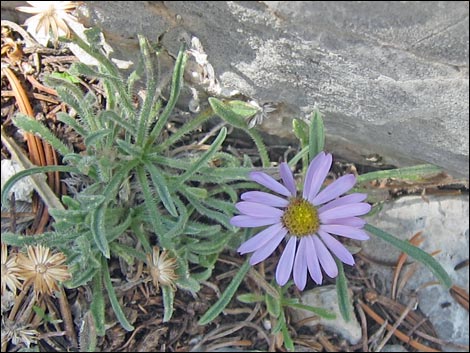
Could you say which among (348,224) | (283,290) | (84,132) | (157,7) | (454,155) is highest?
(157,7)

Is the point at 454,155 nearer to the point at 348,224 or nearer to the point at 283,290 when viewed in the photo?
the point at 348,224

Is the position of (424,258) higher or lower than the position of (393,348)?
higher

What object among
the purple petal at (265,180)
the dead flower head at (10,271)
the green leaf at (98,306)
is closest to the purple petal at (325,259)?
the purple petal at (265,180)

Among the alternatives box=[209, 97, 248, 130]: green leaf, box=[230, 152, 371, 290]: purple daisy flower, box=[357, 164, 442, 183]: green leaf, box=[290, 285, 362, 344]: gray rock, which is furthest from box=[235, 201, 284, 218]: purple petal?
box=[290, 285, 362, 344]: gray rock

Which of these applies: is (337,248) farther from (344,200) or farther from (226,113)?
(226,113)

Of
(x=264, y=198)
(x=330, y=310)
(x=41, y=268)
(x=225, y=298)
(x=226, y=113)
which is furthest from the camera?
(x=330, y=310)

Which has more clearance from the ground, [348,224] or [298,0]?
[298,0]

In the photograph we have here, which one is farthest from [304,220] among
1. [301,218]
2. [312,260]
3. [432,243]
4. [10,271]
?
[10,271]

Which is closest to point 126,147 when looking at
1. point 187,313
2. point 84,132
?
point 84,132
